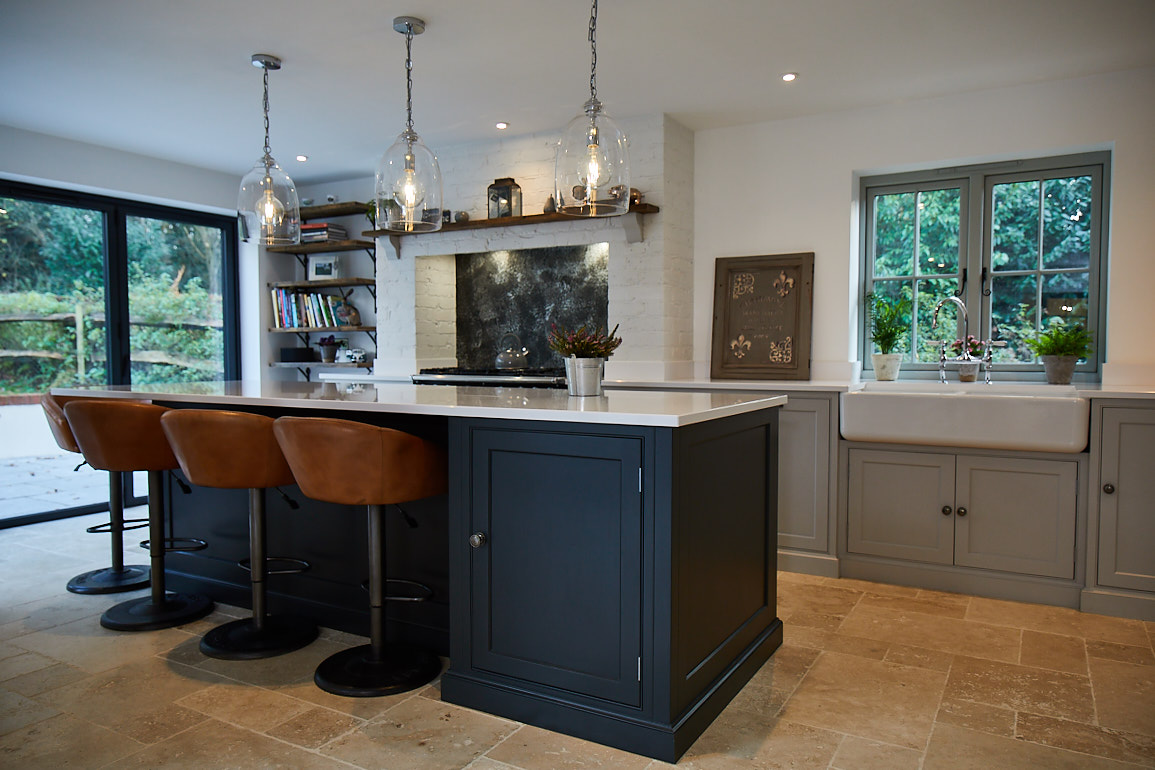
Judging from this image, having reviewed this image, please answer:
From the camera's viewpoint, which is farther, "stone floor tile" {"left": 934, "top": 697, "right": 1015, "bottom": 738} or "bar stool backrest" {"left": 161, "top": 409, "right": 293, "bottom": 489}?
"bar stool backrest" {"left": 161, "top": 409, "right": 293, "bottom": 489}

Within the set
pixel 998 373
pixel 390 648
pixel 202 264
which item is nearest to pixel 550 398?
pixel 390 648

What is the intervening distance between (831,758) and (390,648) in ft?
5.01

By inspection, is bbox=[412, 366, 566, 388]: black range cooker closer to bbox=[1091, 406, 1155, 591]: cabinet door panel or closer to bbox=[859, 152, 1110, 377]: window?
bbox=[859, 152, 1110, 377]: window

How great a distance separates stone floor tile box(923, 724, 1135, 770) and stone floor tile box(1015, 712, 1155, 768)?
0.04 metres

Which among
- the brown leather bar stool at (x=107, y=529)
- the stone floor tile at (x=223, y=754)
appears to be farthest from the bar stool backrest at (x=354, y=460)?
the brown leather bar stool at (x=107, y=529)

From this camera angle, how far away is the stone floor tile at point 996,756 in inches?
79.8

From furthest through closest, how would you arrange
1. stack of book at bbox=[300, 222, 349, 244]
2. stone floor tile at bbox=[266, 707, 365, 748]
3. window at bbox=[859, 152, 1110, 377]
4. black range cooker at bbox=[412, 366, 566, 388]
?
1. stack of book at bbox=[300, 222, 349, 244]
2. black range cooker at bbox=[412, 366, 566, 388]
3. window at bbox=[859, 152, 1110, 377]
4. stone floor tile at bbox=[266, 707, 365, 748]

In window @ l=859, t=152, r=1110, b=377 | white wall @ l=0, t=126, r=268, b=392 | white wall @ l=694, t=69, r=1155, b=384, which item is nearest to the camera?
white wall @ l=694, t=69, r=1155, b=384

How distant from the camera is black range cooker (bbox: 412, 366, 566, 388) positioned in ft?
15.3

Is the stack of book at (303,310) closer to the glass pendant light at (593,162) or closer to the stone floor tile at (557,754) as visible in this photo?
the glass pendant light at (593,162)

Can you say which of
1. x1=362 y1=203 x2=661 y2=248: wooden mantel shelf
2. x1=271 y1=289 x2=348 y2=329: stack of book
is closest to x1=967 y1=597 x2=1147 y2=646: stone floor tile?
x1=362 y1=203 x2=661 y2=248: wooden mantel shelf

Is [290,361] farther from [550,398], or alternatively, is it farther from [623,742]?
[623,742]

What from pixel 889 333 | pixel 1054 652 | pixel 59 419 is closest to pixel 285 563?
pixel 59 419

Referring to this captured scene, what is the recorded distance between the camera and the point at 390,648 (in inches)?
109
